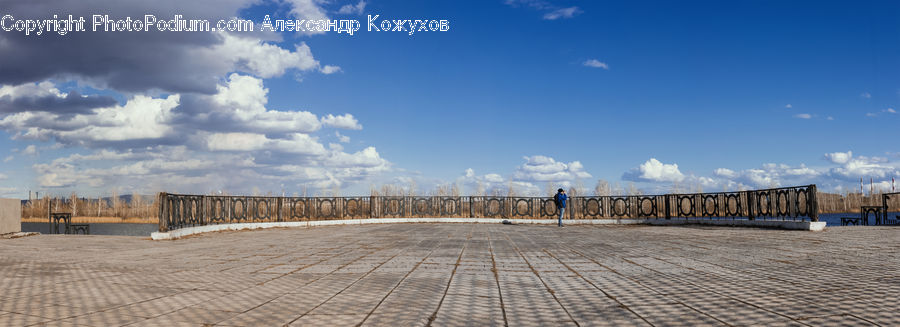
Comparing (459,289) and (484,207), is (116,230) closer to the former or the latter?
(484,207)

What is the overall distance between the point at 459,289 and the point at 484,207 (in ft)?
65.7

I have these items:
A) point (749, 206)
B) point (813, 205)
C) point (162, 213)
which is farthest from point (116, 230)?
point (813, 205)

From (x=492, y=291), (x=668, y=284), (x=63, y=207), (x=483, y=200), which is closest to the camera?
(x=492, y=291)

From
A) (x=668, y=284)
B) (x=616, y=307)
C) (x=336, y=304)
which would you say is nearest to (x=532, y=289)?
(x=616, y=307)

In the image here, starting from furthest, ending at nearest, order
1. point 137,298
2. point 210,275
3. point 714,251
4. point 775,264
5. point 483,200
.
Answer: point 483,200 < point 714,251 < point 775,264 < point 210,275 < point 137,298

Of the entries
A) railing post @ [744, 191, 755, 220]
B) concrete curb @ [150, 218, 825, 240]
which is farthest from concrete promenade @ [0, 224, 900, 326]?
railing post @ [744, 191, 755, 220]

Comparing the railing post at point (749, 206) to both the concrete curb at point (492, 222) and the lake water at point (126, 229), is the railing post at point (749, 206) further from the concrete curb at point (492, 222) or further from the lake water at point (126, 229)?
the lake water at point (126, 229)

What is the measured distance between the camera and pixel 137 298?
442 centimetres

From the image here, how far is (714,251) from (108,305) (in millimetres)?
8826

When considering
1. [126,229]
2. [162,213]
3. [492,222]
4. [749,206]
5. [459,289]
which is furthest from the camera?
[126,229]

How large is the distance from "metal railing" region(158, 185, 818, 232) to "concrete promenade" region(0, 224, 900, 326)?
6.74 m

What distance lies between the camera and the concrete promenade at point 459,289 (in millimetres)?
3729

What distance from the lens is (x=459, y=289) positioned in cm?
499

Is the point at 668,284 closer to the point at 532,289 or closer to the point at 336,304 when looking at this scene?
the point at 532,289
